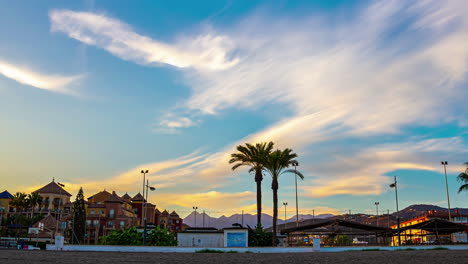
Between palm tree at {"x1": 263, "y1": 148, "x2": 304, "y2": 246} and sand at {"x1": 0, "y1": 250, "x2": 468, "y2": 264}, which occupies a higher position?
palm tree at {"x1": 263, "y1": 148, "x2": 304, "y2": 246}

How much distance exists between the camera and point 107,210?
→ 98.6m

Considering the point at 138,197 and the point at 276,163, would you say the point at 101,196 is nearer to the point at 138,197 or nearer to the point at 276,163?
the point at 138,197

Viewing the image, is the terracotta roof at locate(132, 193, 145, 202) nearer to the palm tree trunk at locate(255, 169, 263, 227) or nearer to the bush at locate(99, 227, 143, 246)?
the palm tree trunk at locate(255, 169, 263, 227)

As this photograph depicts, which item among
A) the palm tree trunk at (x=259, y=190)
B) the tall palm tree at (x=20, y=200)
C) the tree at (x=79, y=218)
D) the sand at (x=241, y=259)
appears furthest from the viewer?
the tall palm tree at (x=20, y=200)

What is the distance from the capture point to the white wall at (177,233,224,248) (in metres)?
47.8

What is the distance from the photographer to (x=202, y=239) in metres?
48.2

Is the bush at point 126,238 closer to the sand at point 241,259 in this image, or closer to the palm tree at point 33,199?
the sand at point 241,259

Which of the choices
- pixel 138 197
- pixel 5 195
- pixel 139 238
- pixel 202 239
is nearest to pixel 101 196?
pixel 138 197

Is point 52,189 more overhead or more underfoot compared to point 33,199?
more overhead

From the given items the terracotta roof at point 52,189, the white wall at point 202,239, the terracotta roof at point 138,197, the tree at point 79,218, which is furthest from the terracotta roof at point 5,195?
the white wall at point 202,239

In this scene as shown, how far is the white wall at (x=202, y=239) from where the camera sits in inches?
1882

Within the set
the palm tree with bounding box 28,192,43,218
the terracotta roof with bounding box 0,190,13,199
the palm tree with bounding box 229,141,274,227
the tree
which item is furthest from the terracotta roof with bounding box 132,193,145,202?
the palm tree with bounding box 229,141,274,227

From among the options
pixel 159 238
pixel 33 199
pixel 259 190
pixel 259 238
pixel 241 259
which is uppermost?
pixel 33 199

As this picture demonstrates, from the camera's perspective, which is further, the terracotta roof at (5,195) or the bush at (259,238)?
the terracotta roof at (5,195)
